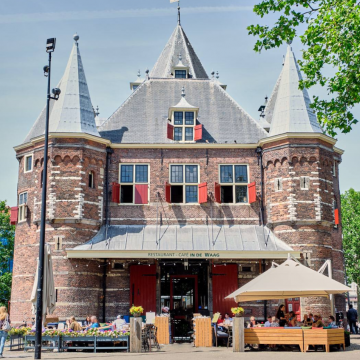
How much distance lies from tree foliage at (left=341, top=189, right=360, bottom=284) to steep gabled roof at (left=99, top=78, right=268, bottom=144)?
730 inches

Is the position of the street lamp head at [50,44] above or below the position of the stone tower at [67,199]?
above

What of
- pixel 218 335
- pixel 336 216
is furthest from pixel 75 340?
pixel 336 216

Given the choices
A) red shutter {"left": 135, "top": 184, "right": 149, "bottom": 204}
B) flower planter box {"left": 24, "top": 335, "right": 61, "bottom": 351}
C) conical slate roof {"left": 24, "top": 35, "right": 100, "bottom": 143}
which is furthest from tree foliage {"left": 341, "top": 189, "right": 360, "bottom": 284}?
flower planter box {"left": 24, "top": 335, "right": 61, "bottom": 351}

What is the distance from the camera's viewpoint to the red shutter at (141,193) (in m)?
25.2

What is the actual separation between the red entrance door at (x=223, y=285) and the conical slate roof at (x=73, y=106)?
27.8ft

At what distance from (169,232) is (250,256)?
3837 mm

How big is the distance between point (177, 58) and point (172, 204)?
9530 millimetres

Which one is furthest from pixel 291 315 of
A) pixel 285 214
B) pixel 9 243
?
pixel 9 243

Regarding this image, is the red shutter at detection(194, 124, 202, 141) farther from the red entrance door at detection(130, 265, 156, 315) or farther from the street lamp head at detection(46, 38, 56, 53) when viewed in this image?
the street lamp head at detection(46, 38, 56, 53)

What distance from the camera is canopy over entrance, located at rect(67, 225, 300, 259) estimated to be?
2295 centimetres

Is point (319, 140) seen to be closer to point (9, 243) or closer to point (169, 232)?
point (169, 232)

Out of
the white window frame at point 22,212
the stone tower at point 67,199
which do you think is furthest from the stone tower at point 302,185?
the white window frame at point 22,212

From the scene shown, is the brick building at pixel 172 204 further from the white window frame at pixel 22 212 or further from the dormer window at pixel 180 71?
A: the dormer window at pixel 180 71

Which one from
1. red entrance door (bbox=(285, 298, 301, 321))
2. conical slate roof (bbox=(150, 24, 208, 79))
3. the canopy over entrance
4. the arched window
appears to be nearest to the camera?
the canopy over entrance
